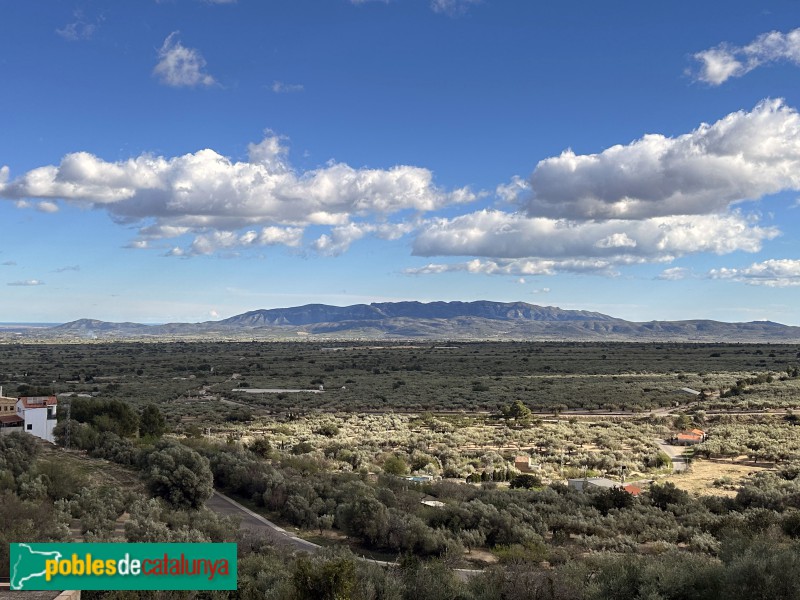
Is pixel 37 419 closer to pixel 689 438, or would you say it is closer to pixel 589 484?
pixel 589 484

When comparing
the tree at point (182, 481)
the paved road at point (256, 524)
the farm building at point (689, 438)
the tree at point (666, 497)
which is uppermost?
the tree at point (182, 481)

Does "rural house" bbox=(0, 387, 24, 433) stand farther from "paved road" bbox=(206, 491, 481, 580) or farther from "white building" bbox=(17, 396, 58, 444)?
"paved road" bbox=(206, 491, 481, 580)

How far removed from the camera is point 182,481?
22.6 metres

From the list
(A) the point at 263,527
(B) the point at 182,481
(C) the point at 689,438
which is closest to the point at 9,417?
(B) the point at 182,481

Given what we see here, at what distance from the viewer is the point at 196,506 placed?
74.1 ft

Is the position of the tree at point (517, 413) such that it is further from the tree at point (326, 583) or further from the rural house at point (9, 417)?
the tree at point (326, 583)

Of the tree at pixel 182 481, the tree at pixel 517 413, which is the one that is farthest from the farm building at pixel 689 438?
→ the tree at pixel 182 481

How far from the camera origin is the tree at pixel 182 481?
22422mm

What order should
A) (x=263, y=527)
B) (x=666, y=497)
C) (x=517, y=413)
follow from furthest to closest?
(x=517, y=413) < (x=666, y=497) < (x=263, y=527)

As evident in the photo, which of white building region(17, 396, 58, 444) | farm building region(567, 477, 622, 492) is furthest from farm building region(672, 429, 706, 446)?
white building region(17, 396, 58, 444)

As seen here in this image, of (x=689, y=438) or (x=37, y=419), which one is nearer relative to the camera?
(x=37, y=419)

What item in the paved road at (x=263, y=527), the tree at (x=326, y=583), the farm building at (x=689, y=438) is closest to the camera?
the tree at (x=326, y=583)

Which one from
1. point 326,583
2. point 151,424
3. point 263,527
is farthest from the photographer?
point 151,424

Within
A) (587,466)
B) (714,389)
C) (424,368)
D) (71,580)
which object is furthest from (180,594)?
(424,368)
